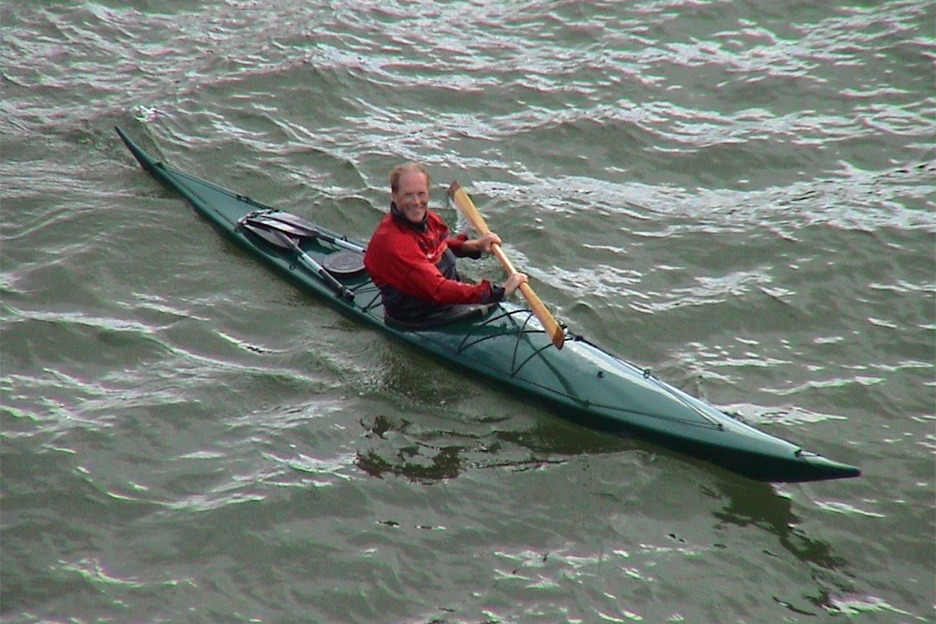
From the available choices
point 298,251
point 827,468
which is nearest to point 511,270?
point 298,251

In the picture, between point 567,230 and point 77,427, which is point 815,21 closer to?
point 567,230

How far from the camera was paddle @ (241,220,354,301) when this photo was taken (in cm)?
772

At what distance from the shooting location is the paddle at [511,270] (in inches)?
263

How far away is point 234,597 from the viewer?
551 centimetres

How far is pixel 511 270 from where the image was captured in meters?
6.91

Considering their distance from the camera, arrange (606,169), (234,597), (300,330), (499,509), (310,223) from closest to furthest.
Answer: (234,597) → (499,509) → (300,330) → (310,223) → (606,169)

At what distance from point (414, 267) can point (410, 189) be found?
1.62ft

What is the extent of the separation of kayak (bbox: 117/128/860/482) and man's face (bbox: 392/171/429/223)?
79 cm

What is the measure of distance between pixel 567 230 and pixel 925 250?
9.25 feet

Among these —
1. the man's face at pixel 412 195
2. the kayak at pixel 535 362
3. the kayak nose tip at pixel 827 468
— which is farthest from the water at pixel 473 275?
the man's face at pixel 412 195

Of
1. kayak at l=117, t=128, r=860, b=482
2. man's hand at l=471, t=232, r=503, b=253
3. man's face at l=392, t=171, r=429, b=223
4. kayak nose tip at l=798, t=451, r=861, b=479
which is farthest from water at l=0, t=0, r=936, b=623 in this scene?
man's face at l=392, t=171, r=429, b=223

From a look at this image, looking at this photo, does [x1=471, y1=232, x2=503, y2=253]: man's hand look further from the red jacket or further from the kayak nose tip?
the kayak nose tip

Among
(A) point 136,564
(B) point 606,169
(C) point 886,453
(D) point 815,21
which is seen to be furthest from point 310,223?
(D) point 815,21

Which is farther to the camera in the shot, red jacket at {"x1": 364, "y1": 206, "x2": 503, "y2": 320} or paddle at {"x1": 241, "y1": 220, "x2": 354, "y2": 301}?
paddle at {"x1": 241, "y1": 220, "x2": 354, "y2": 301}
